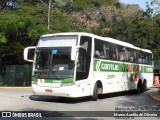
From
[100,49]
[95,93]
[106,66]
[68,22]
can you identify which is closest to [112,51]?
[106,66]

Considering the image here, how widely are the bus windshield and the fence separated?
1499 centimetres

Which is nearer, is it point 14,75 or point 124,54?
point 124,54

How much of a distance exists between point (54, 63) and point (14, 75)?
15.8 m

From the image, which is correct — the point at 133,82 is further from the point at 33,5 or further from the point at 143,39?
the point at 143,39

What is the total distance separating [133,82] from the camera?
24.0 meters

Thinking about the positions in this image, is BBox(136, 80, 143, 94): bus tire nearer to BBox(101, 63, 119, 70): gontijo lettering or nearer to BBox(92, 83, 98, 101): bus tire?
BBox(101, 63, 119, 70): gontijo lettering

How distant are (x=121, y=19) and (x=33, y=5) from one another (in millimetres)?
14657

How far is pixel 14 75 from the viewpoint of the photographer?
1249 inches

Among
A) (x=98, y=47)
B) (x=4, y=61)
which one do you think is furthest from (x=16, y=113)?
(x=4, y=61)

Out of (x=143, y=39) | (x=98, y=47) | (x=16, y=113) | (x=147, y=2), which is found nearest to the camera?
(x=16, y=113)

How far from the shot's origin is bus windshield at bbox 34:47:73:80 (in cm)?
1641

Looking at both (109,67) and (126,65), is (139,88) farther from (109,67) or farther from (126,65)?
(109,67)

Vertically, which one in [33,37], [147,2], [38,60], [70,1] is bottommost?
[38,60]

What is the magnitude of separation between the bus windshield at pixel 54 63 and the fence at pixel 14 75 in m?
15.0
